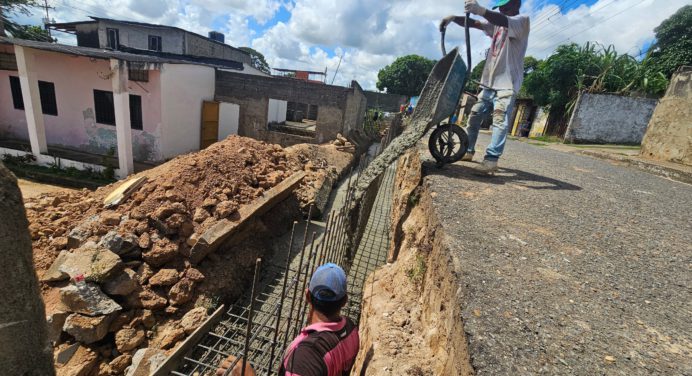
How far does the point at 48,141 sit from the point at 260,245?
38.7 ft

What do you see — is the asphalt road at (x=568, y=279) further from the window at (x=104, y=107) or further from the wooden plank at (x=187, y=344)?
the window at (x=104, y=107)

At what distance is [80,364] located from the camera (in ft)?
10.4

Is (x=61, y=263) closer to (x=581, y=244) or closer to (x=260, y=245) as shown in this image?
(x=260, y=245)

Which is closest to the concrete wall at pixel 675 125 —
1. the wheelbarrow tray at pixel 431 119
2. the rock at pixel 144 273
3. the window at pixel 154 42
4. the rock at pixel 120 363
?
the wheelbarrow tray at pixel 431 119

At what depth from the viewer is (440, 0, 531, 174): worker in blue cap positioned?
2963mm

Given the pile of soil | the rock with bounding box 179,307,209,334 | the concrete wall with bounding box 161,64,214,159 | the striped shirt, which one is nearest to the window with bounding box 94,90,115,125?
the concrete wall with bounding box 161,64,214,159

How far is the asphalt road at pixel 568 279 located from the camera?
106 cm

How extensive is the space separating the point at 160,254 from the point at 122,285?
54 centimetres

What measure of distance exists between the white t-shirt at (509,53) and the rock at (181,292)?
417 cm

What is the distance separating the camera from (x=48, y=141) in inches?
464

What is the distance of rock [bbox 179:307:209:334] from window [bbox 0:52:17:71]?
528 inches

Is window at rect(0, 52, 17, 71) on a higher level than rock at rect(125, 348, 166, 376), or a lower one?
higher

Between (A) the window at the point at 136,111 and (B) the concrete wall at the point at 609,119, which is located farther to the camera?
(B) the concrete wall at the point at 609,119

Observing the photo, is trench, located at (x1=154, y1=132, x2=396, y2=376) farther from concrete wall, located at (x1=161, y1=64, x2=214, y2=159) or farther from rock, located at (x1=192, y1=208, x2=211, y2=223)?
concrete wall, located at (x1=161, y1=64, x2=214, y2=159)
